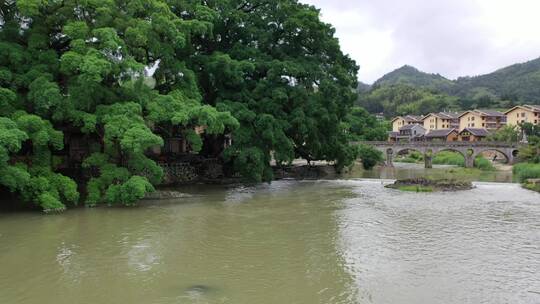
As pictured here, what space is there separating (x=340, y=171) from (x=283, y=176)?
7230mm

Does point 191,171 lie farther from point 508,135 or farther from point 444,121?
point 444,121

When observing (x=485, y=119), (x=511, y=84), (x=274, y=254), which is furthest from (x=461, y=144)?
(x=511, y=84)

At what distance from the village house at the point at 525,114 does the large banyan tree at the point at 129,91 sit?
72.9 meters

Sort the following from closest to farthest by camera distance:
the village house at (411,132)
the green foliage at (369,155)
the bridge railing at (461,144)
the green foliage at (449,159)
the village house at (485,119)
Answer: the green foliage at (369,155) → the bridge railing at (461,144) → the green foliage at (449,159) → the village house at (485,119) → the village house at (411,132)

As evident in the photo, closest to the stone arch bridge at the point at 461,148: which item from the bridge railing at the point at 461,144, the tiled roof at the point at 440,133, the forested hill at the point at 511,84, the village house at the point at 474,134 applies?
the bridge railing at the point at 461,144

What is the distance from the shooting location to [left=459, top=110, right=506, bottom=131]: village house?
313 ft

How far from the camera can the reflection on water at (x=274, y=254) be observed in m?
9.96

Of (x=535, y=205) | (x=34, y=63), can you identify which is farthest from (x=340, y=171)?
(x=34, y=63)

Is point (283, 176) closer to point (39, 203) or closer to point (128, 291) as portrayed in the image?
point (39, 203)

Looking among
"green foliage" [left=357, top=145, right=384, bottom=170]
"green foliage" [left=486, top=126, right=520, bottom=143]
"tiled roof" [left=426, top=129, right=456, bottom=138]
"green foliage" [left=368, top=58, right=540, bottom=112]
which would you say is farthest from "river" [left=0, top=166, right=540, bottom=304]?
"green foliage" [left=368, top=58, right=540, bottom=112]

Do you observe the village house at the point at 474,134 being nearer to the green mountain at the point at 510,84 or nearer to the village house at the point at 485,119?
the village house at the point at 485,119

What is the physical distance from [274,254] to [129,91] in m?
12.1

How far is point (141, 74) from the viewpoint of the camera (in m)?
20.4

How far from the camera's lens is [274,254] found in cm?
1309
